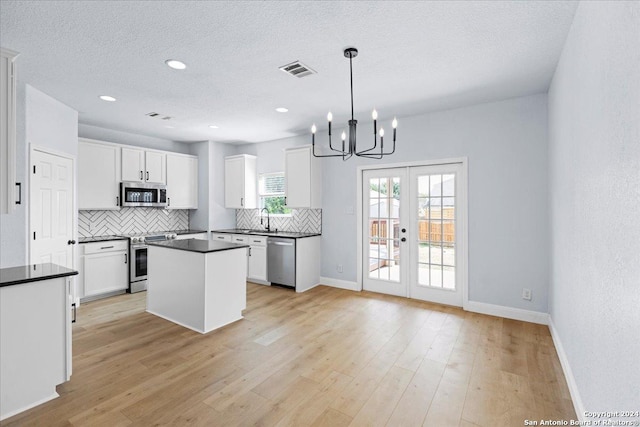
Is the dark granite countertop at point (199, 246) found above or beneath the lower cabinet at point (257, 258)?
above

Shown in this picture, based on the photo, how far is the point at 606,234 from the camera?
153cm

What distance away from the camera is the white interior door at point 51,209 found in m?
3.56

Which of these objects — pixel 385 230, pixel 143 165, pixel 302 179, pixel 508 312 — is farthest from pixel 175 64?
pixel 508 312

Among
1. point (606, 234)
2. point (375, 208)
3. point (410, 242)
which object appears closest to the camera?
point (606, 234)

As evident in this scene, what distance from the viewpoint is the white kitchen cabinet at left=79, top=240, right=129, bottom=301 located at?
4.54 metres

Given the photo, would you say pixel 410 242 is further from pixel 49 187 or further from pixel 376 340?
pixel 49 187

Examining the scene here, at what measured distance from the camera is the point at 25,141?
3357 millimetres

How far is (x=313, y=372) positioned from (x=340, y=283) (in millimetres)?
2716

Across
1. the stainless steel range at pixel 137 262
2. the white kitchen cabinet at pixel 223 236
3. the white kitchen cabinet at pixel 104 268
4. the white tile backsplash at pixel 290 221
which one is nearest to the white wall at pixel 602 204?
the white tile backsplash at pixel 290 221

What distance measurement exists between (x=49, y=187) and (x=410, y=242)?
4.83 metres

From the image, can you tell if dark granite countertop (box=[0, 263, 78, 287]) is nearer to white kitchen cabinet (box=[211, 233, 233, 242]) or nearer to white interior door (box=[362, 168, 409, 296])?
white kitchen cabinet (box=[211, 233, 233, 242])

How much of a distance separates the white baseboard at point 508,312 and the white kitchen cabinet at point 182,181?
17.4ft

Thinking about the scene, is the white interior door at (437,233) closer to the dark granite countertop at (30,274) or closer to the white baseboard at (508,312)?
the white baseboard at (508,312)

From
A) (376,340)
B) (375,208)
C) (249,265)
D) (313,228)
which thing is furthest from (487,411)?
(249,265)
